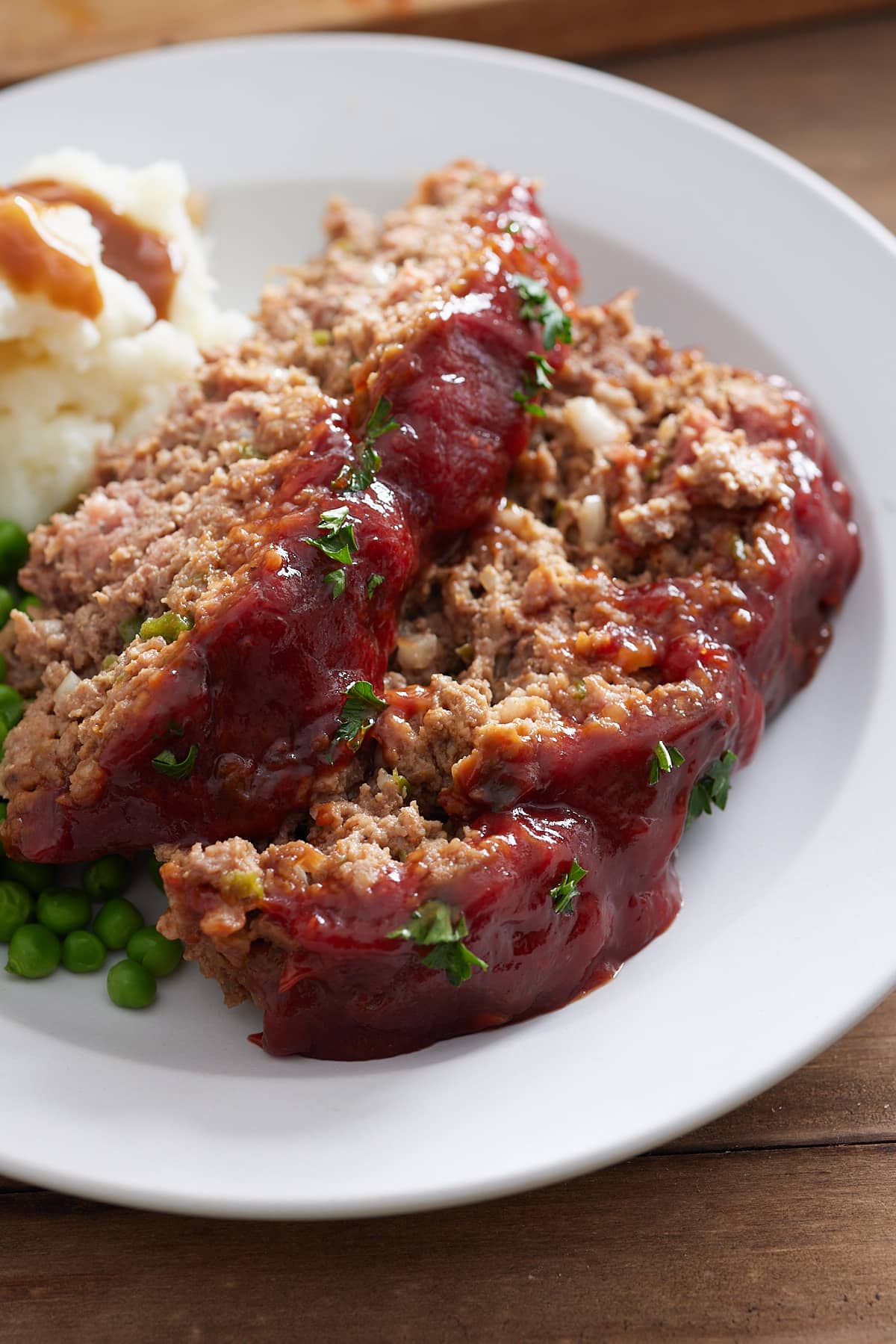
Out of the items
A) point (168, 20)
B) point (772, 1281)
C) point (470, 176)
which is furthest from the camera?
point (168, 20)

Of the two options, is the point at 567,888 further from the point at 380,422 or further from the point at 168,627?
the point at 380,422

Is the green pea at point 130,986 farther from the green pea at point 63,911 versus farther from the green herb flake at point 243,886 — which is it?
the green herb flake at point 243,886

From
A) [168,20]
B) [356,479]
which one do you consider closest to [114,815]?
[356,479]

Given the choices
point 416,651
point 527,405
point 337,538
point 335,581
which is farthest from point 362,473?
point 527,405

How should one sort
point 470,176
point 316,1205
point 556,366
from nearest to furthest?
point 316,1205 → point 556,366 → point 470,176

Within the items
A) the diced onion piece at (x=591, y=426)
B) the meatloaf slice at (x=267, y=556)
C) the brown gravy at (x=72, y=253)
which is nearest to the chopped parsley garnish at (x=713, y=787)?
the meatloaf slice at (x=267, y=556)

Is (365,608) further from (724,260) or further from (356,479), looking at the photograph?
(724,260)

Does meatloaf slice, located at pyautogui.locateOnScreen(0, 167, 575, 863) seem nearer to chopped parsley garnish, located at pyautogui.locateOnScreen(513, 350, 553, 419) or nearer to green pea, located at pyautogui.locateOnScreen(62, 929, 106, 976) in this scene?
chopped parsley garnish, located at pyautogui.locateOnScreen(513, 350, 553, 419)
